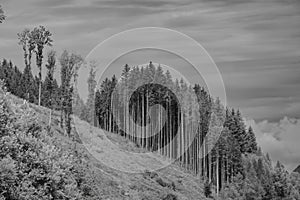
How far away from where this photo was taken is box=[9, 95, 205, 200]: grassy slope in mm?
70375

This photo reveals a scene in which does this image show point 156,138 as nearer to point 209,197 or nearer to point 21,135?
point 209,197

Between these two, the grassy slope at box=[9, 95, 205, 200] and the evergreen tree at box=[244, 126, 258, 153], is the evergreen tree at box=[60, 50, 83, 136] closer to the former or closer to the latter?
the grassy slope at box=[9, 95, 205, 200]

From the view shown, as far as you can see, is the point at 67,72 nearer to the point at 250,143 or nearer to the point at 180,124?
the point at 180,124

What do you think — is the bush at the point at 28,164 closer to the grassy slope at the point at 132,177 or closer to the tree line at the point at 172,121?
the grassy slope at the point at 132,177

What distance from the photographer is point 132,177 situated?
8400cm

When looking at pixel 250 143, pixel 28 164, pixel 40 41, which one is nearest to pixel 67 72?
pixel 40 41

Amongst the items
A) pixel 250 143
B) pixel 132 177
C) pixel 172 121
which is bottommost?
pixel 250 143

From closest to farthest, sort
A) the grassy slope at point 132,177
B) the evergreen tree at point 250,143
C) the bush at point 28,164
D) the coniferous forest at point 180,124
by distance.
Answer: the bush at point 28,164 < the grassy slope at point 132,177 < the coniferous forest at point 180,124 < the evergreen tree at point 250,143

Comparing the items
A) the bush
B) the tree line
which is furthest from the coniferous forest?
the bush

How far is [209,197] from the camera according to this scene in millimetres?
108750

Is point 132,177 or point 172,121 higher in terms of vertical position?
point 172,121

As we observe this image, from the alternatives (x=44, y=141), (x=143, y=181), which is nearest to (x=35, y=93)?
(x=143, y=181)

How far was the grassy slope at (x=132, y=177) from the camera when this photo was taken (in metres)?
70.4

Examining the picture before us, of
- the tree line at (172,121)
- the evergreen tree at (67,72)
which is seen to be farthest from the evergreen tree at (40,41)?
the tree line at (172,121)
